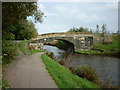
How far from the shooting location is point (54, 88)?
7461mm

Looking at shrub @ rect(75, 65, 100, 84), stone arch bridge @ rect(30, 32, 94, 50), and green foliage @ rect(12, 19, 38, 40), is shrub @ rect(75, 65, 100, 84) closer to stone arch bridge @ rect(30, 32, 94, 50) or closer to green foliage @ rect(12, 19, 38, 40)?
green foliage @ rect(12, 19, 38, 40)

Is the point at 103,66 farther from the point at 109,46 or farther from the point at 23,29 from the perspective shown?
the point at 109,46

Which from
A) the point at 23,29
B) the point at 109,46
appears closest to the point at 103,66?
the point at 23,29

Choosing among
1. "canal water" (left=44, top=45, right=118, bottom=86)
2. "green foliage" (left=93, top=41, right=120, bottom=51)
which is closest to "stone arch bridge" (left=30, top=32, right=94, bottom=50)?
"green foliage" (left=93, top=41, right=120, bottom=51)

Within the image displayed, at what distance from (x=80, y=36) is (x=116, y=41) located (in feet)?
35.6

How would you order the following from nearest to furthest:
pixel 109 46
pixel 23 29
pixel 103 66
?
pixel 23 29, pixel 103 66, pixel 109 46

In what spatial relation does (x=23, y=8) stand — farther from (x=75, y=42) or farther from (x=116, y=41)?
(x=116, y=41)

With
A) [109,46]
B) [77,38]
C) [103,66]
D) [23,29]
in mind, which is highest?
[23,29]

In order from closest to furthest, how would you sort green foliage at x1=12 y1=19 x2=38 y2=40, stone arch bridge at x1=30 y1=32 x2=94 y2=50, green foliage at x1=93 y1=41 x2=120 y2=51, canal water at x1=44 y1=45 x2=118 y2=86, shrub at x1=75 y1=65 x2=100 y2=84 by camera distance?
1. shrub at x1=75 y1=65 x2=100 y2=84
2. green foliage at x1=12 y1=19 x2=38 y2=40
3. canal water at x1=44 y1=45 x2=118 y2=86
4. stone arch bridge at x1=30 y1=32 x2=94 y2=50
5. green foliage at x1=93 y1=41 x2=120 y2=51

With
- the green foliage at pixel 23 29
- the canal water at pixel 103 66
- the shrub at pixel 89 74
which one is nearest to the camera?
the shrub at pixel 89 74

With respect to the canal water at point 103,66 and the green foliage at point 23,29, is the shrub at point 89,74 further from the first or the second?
the green foliage at point 23,29

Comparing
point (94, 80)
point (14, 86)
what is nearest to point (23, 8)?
point (14, 86)

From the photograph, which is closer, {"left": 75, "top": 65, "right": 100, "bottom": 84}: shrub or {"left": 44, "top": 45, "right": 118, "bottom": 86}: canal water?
{"left": 75, "top": 65, "right": 100, "bottom": 84}: shrub

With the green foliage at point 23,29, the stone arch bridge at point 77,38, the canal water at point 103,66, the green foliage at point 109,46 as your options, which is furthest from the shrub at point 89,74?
the green foliage at point 109,46
